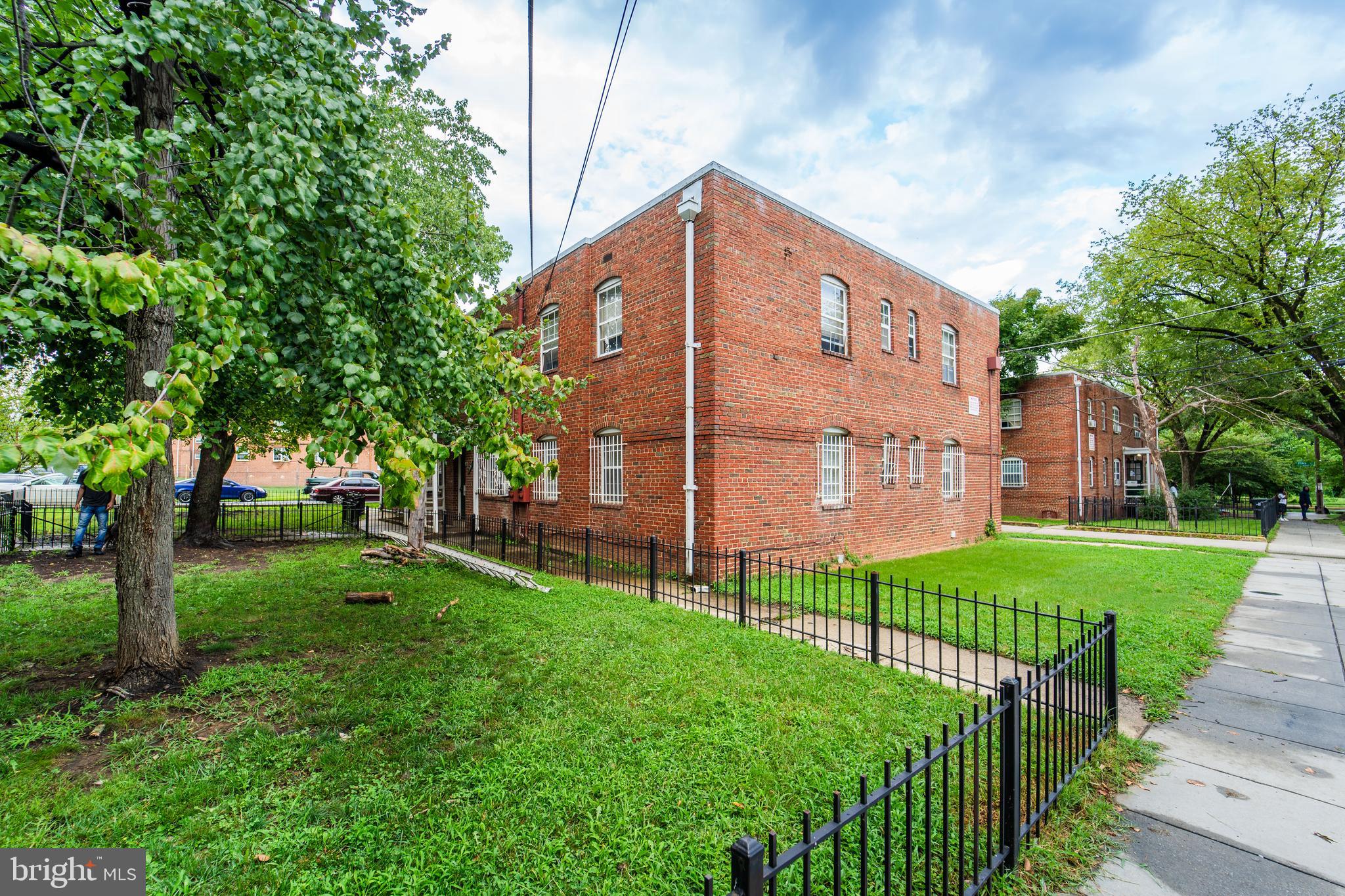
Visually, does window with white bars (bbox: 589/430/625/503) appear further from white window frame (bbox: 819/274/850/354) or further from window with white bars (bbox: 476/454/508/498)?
white window frame (bbox: 819/274/850/354)

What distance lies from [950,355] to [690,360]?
8.85m

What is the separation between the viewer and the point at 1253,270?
730 inches

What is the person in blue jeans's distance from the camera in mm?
10195

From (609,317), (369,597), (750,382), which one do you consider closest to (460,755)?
(369,597)

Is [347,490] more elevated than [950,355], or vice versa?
[950,355]

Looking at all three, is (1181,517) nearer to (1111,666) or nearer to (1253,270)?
(1253,270)

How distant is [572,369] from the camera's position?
40.1 ft

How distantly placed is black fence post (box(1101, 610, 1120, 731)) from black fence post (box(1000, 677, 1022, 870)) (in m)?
1.80

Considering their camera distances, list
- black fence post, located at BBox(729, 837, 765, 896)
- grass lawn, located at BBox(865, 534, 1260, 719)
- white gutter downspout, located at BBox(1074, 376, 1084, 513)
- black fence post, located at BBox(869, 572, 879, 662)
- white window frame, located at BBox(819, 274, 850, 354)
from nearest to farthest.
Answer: black fence post, located at BBox(729, 837, 765, 896) < black fence post, located at BBox(869, 572, 879, 662) < grass lawn, located at BBox(865, 534, 1260, 719) < white window frame, located at BBox(819, 274, 850, 354) < white gutter downspout, located at BBox(1074, 376, 1084, 513)

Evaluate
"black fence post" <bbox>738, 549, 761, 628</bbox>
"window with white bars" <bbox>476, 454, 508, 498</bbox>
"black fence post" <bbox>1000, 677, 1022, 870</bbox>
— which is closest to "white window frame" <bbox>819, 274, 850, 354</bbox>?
"black fence post" <bbox>738, 549, 761, 628</bbox>

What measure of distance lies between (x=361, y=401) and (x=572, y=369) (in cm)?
898

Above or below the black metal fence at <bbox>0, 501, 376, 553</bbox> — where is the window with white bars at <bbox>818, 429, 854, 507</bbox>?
above

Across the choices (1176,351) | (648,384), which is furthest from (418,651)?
(1176,351)

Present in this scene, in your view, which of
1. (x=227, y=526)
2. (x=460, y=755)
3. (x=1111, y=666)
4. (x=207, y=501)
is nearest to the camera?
(x=460, y=755)
